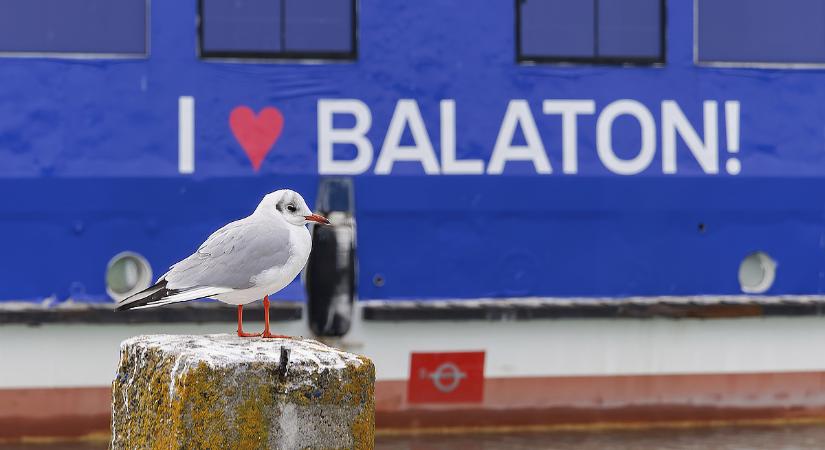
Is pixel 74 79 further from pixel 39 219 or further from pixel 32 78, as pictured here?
pixel 39 219

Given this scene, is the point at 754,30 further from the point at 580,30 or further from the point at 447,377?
the point at 447,377

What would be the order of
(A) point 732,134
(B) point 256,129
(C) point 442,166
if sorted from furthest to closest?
(A) point 732,134 < (C) point 442,166 < (B) point 256,129

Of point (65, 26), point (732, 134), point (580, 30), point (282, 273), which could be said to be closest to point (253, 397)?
point (282, 273)

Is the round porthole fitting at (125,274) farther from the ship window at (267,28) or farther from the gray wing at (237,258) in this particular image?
the gray wing at (237,258)

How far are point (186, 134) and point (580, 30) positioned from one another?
2.27m

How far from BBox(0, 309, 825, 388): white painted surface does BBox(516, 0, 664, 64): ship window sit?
4.89 feet

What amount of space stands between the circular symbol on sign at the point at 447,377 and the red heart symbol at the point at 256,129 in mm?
1474

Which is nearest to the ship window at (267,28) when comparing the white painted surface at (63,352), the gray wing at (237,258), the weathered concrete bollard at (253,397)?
the white painted surface at (63,352)

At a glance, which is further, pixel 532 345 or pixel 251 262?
pixel 532 345

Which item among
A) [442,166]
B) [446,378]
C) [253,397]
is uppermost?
[442,166]

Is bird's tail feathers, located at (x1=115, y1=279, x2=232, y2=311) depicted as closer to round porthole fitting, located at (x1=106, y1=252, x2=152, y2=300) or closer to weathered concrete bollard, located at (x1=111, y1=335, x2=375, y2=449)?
weathered concrete bollard, located at (x1=111, y1=335, x2=375, y2=449)

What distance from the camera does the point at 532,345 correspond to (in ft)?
25.6

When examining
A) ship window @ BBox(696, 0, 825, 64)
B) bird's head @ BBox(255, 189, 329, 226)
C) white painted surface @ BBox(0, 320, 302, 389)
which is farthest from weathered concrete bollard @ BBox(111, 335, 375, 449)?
ship window @ BBox(696, 0, 825, 64)

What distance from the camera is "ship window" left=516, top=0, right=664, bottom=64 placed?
7.90 meters
